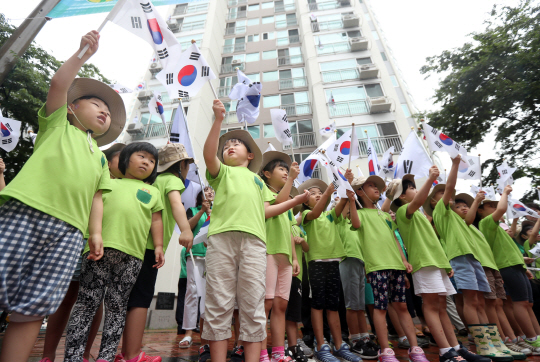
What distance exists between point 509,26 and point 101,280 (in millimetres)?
12624

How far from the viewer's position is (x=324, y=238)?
3.92m

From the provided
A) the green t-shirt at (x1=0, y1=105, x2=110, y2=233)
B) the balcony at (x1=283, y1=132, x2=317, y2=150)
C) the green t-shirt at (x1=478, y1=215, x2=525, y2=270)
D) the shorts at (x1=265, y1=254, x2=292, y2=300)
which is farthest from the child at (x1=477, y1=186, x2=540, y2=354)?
the balcony at (x1=283, y1=132, x2=317, y2=150)

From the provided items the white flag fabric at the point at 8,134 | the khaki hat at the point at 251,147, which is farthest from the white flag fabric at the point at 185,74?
the white flag fabric at the point at 8,134

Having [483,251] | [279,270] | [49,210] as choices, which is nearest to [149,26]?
[49,210]

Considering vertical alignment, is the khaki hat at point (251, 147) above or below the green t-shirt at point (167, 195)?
above

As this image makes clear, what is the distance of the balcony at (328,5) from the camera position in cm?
2106

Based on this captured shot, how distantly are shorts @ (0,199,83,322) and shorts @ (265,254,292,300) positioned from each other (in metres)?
1.54

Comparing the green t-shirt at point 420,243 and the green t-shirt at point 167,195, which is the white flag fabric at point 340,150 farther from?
the green t-shirt at point 167,195

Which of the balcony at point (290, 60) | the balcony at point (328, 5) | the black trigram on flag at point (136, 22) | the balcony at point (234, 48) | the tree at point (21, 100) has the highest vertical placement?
the balcony at point (328, 5)

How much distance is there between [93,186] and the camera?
6.96 feet

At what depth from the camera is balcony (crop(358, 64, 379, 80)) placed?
55.5ft

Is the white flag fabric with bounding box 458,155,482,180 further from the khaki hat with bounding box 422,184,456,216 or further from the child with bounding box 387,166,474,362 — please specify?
the child with bounding box 387,166,474,362

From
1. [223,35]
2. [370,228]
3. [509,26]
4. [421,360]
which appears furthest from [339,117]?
[421,360]

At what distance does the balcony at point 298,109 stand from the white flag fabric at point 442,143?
14073 mm
